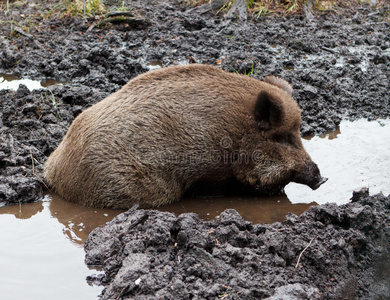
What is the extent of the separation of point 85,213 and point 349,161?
327 centimetres

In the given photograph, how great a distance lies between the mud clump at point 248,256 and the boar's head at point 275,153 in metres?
1.08

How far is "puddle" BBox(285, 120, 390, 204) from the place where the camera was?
5668 millimetres

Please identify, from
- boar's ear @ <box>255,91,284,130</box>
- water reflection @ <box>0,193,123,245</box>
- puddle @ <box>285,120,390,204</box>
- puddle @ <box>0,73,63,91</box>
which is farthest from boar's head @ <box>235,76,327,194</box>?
puddle @ <box>0,73,63,91</box>

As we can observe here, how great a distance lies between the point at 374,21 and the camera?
11.6 m

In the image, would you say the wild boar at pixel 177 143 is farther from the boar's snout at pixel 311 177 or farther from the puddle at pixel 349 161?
the puddle at pixel 349 161

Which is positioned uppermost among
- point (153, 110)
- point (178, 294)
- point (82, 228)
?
point (153, 110)

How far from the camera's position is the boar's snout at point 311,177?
5.62 m

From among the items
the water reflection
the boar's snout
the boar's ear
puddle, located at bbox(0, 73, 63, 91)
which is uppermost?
the boar's ear

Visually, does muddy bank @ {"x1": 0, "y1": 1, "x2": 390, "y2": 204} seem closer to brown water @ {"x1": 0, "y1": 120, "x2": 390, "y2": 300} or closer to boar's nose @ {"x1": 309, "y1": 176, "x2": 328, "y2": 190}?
brown water @ {"x1": 0, "y1": 120, "x2": 390, "y2": 300}

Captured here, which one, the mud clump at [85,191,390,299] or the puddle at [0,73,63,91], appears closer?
the mud clump at [85,191,390,299]

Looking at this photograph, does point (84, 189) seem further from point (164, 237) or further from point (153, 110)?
point (164, 237)

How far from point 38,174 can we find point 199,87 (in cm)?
214

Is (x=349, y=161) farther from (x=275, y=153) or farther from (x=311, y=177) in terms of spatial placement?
(x=275, y=153)

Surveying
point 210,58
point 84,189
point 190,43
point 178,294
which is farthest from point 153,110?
point 190,43
